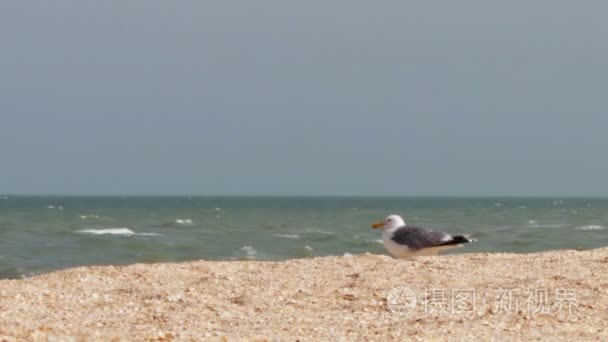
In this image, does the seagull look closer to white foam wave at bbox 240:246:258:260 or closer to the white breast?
the white breast

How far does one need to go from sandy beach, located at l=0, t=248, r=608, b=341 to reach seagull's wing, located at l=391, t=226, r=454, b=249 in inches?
14.9

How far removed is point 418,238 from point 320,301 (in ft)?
12.9

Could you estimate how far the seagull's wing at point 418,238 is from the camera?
12.4m

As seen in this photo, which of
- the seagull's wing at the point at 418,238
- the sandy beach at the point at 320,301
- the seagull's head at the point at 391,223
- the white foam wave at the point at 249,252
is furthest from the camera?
A: the white foam wave at the point at 249,252

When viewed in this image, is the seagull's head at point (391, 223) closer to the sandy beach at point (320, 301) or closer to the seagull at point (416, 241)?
the seagull at point (416, 241)

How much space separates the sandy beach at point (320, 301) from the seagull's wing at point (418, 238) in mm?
378

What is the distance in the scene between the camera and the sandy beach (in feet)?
23.7

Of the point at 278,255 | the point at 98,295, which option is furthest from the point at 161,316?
the point at 278,255

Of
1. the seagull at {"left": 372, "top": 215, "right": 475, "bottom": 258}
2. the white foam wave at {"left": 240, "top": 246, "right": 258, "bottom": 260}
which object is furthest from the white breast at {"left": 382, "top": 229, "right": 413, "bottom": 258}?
the white foam wave at {"left": 240, "top": 246, "right": 258, "bottom": 260}

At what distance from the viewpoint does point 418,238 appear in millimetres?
12453

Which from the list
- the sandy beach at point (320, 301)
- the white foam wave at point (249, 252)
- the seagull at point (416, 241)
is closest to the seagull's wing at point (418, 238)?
the seagull at point (416, 241)

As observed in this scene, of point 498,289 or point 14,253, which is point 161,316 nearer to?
point 498,289

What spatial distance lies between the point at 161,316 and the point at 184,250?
2084 centimetres

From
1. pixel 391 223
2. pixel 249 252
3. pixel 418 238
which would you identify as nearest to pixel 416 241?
pixel 418 238
